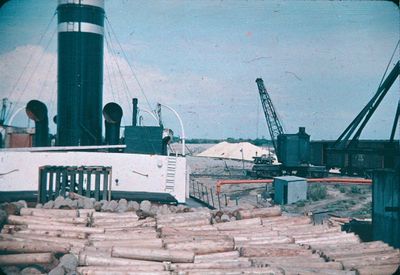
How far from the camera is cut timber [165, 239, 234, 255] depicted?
25.1 ft

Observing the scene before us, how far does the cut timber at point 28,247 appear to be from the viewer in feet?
23.9

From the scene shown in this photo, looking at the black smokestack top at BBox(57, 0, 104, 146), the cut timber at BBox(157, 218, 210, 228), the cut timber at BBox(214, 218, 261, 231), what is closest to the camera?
the cut timber at BBox(157, 218, 210, 228)

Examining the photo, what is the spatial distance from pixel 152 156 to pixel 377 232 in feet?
22.8

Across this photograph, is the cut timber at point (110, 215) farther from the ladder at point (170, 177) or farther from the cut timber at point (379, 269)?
the cut timber at point (379, 269)

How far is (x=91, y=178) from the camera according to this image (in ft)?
44.5

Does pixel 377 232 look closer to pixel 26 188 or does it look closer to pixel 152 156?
pixel 152 156

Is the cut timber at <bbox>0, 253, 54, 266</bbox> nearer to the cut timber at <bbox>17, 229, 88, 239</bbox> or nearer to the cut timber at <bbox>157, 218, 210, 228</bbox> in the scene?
the cut timber at <bbox>17, 229, 88, 239</bbox>

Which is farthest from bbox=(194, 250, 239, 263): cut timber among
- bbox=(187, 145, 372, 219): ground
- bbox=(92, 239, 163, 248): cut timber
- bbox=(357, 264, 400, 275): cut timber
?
bbox=(187, 145, 372, 219): ground

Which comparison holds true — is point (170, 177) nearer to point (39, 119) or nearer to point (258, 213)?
point (258, 213)

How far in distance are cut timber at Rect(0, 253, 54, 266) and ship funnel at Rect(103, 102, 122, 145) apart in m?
8.14

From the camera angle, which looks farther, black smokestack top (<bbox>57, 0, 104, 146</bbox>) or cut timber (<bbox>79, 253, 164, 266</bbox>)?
black smokestack top (<bbox>57, 0, 104, 146</bbox>)

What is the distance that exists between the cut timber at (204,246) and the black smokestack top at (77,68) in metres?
8.00

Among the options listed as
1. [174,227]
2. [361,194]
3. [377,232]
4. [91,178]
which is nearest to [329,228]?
[377,232]

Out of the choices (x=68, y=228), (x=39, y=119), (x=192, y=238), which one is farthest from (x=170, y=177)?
(x=192, y=238)
